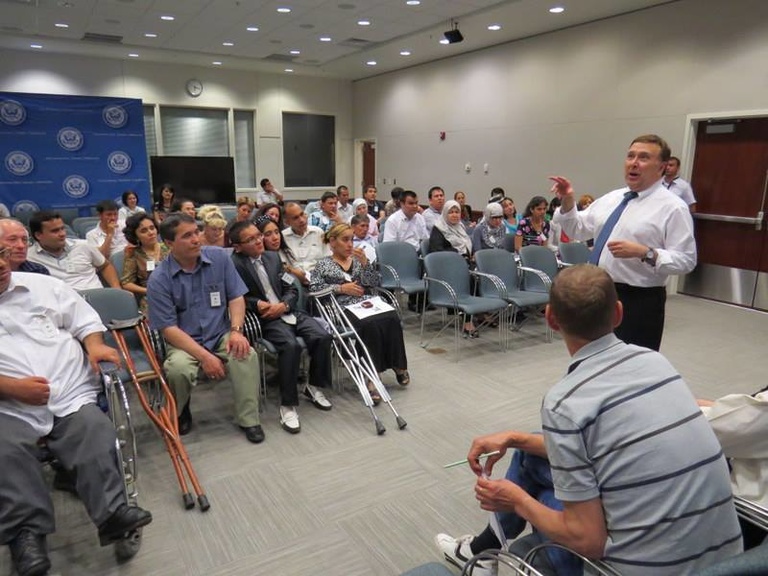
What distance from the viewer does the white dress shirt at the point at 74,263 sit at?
3.61 metres

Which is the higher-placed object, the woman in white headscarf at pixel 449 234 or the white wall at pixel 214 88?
the white wall at pixel 214 88

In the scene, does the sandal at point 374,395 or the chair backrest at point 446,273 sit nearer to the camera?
the sandal at point 374,395

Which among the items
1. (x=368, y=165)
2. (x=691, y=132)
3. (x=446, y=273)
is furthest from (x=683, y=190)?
(x=368, y=165)

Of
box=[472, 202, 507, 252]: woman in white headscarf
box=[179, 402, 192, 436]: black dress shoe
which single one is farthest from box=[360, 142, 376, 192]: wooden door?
box=[179, 402, 192, 436]: black dress shoe

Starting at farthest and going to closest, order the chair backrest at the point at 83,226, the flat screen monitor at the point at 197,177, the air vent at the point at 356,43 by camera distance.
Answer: the flat screen monitor at the point at 197,177 → the air vent at the point at 356,43 → the chair backrest at the point at 83,226

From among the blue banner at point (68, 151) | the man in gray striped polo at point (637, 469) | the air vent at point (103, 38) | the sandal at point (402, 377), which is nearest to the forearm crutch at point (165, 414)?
the sandal at point (402, 377)

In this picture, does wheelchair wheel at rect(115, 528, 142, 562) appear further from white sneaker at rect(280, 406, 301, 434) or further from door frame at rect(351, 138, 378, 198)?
door frame at rect(351, 138, 378, 198)

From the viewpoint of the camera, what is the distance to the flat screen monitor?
36.2 feet

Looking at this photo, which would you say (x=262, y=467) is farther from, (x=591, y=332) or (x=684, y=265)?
(x=684, y=265)

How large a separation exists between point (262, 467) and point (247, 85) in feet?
36.2

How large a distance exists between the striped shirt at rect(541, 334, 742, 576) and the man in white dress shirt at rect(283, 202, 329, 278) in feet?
11.4

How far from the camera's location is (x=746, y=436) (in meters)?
1.37

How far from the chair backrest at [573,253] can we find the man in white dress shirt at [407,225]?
61.7 inches

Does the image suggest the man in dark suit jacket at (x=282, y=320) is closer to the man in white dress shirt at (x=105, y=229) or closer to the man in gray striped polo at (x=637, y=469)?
the man in white dress shirt at (x=105, y=229)
